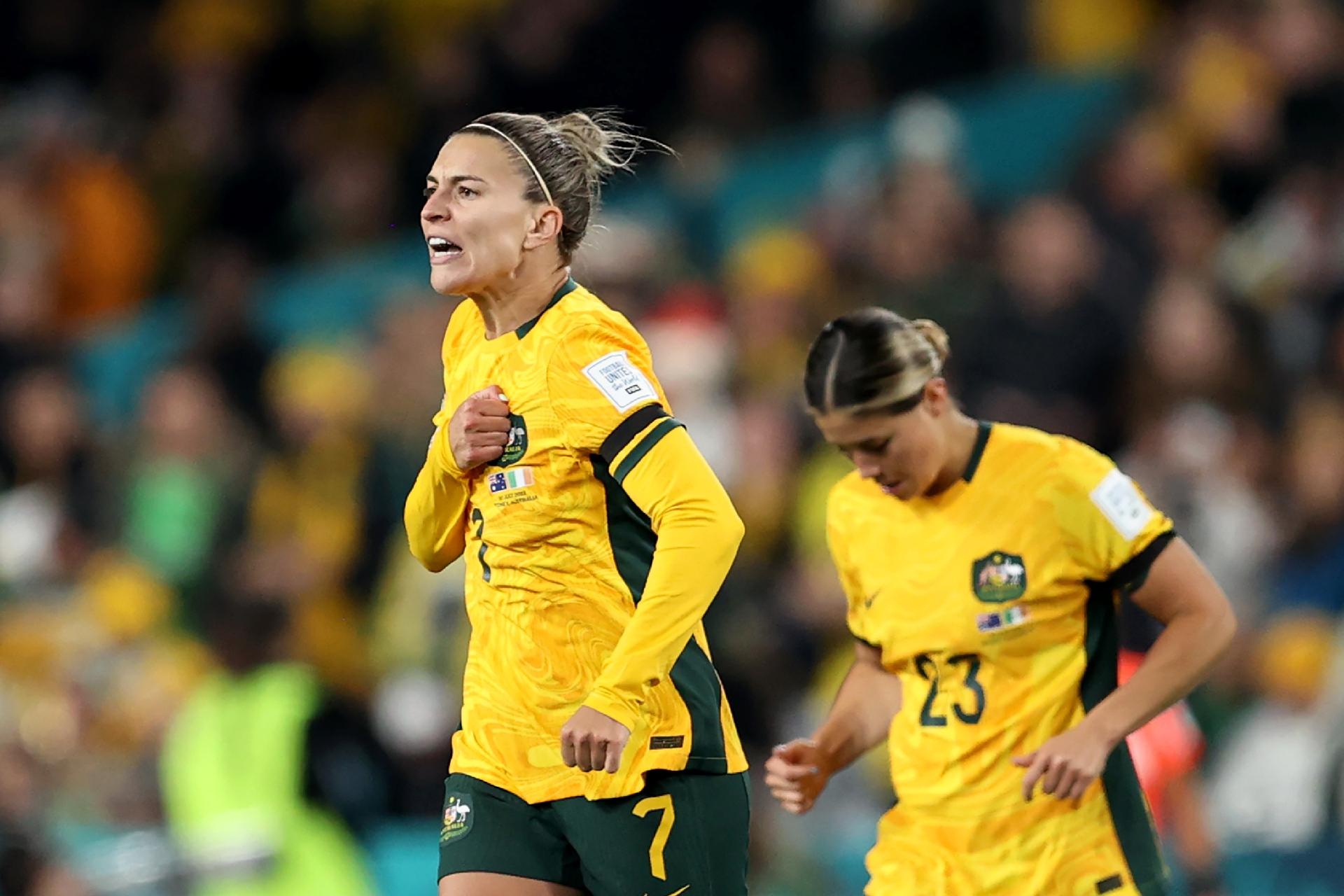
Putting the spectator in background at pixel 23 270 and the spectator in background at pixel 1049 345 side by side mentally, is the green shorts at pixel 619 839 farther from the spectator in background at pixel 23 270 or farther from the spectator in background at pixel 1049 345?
the spectator in background at pixel 23 270

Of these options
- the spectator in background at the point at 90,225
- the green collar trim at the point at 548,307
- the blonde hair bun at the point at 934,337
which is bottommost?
the blonde hair bun at the point at 934,337

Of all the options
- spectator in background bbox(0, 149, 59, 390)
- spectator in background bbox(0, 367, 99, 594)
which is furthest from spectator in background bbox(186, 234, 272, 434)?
spectator in background bbox(0, 149, 59, 390)

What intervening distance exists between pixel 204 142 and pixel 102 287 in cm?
102

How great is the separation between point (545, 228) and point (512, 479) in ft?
1.55

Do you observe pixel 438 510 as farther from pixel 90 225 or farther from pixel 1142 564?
pixel 90 225

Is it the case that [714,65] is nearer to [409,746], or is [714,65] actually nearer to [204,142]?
[204,142]

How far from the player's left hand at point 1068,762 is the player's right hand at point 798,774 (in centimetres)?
50

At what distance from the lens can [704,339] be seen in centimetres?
888

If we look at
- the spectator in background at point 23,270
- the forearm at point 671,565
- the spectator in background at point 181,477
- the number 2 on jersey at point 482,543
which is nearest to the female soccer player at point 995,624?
the forearm at point 671,565

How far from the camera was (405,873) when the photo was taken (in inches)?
283

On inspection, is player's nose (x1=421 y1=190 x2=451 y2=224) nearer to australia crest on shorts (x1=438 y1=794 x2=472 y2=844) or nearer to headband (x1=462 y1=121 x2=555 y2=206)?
headband (x1=462 y1=121 x2=555 y2=206)

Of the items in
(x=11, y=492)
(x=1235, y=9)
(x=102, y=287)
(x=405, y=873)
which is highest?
(x=1235, y=9)

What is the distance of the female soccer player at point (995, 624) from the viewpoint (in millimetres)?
Answer: 4102

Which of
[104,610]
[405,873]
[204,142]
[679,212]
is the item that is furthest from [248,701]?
[204,142]
